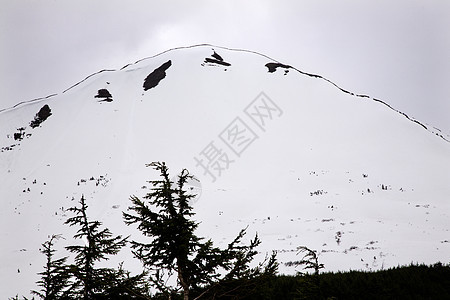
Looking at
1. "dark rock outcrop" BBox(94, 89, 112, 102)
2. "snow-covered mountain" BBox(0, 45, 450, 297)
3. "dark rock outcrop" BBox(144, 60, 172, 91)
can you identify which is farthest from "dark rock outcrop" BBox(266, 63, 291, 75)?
"dark rock outcrop" BBox(94, 89, 112, 102)

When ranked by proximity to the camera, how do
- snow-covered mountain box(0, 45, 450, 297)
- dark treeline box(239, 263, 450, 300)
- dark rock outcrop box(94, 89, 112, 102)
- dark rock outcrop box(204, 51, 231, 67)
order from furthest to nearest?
dark rock outcrop box(204, 51, 231, 67) < dark rock outcrop box(94, 89, 112, 102) < snow-covered mountain box(0, 45, 450, 297) < dark treeline box(239, 263, 450, 300)

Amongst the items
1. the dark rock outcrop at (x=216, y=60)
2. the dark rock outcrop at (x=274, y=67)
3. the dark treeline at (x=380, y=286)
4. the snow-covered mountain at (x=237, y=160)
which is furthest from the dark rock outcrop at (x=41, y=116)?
the dark treeline at (x=380, y=286)

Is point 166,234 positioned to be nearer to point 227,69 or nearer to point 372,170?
point 372,170

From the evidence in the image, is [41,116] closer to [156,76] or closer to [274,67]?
[156,76]

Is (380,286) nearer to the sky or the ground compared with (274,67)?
nearer to the ground

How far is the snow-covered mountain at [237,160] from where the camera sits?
14734mm

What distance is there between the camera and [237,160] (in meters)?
30.0

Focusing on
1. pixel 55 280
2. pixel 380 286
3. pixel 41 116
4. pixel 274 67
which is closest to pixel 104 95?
pixel 41 116

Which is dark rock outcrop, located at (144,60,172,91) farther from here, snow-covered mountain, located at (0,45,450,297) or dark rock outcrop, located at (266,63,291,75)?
dark rock outcrop, located at (266,63,291,75)

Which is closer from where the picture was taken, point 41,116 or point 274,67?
point 41,116

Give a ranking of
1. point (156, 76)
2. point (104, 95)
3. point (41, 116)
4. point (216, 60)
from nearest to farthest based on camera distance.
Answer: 1. point (41, 116)
2. point (104, 95)
3. point (156, 76)
4. point (216, 60)

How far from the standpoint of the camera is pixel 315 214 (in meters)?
17.7

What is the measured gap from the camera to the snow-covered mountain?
1473 centimetres

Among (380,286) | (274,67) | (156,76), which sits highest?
(274,67)
